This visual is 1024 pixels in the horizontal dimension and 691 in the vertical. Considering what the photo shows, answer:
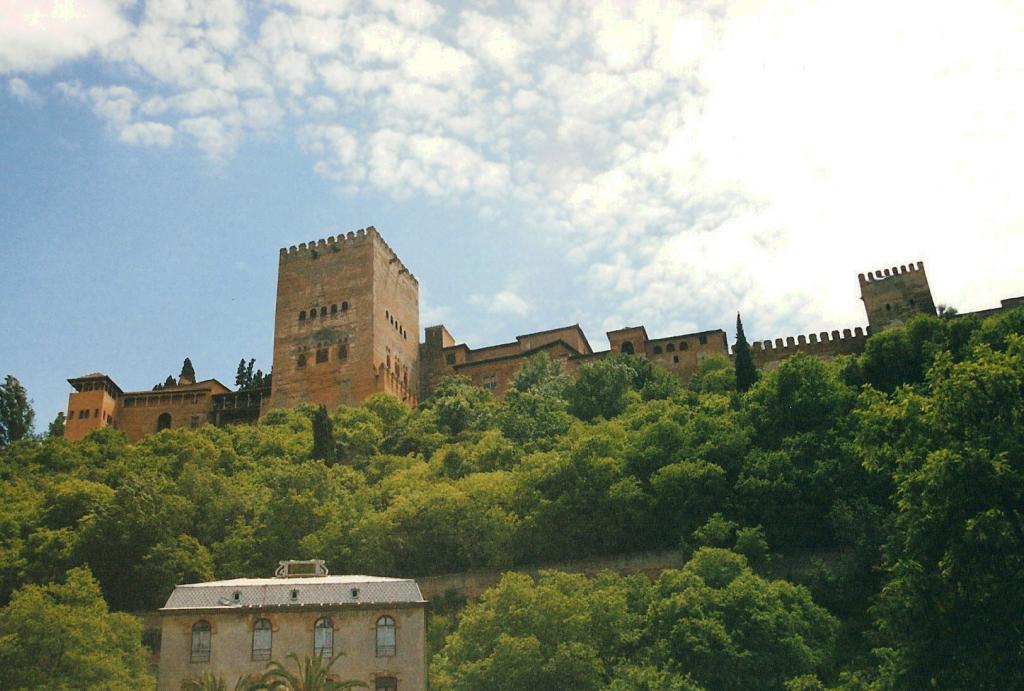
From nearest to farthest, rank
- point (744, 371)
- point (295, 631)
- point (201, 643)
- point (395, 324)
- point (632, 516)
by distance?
point (201, 643) → point (295, 631) → point (632, 516) → point (744, 371) → point (395, 324)

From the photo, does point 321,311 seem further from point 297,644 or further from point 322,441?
Result: point 297,644

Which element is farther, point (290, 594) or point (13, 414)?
point (13, 414)

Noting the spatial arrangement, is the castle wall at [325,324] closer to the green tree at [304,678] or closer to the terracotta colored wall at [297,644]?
the terracotta colored wall at [297,644]

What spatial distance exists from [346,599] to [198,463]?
2728 cm

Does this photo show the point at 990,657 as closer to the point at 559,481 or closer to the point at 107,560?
the point at 559,481

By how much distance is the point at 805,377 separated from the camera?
163ft

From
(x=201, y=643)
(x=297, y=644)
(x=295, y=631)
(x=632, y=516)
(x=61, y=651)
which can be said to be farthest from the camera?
(x=632, y=516)

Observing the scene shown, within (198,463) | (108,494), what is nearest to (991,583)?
(108,494)

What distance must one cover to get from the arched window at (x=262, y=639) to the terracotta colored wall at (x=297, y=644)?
0.14 metres

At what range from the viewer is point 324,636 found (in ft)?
114

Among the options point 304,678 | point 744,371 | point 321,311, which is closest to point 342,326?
point 321,311

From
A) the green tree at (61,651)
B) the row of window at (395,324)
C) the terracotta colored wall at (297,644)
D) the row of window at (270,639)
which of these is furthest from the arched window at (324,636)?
the row of window at (395,324)

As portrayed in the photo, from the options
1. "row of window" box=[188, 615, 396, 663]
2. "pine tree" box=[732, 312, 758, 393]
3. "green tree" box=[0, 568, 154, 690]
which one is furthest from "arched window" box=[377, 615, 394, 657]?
"pine tree" box=[732, 312, 758, 393]

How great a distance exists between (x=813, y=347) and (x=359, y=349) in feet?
109
